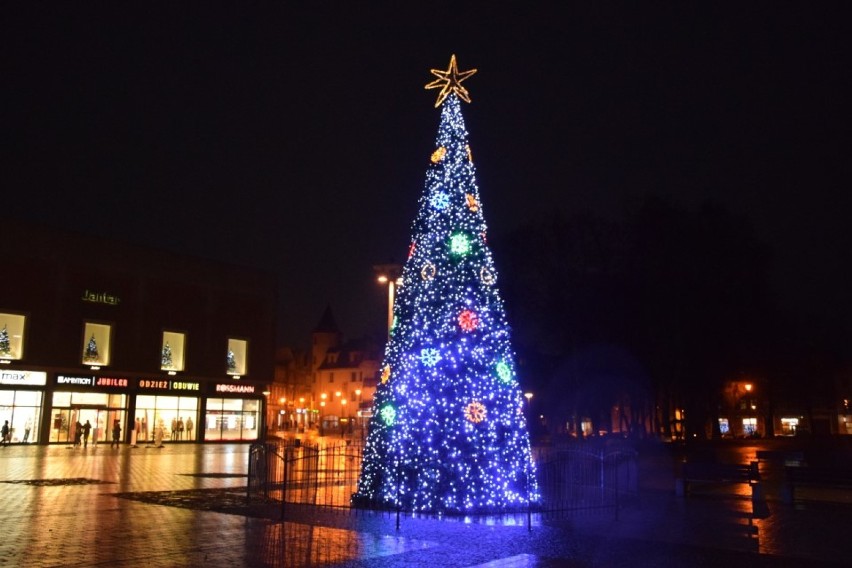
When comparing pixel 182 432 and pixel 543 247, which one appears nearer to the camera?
pixel 543 247

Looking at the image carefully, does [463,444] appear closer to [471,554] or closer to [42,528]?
[471,554]

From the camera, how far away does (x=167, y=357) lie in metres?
47.0

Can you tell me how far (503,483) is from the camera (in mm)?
13570

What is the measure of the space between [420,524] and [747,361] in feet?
93.2

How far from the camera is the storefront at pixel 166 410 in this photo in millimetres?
45344

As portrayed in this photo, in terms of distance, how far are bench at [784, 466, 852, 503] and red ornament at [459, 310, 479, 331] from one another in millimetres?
7312

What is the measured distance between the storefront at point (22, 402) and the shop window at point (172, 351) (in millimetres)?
7170

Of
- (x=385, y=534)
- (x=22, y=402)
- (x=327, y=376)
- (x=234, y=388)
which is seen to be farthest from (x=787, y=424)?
(x=385, y=534)

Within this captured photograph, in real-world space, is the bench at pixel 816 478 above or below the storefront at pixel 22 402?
below

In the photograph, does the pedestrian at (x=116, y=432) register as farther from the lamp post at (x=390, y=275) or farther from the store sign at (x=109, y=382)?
the lamp post at (x=390, y=275)

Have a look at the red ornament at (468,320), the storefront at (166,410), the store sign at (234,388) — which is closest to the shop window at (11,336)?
the storefront at (166,410)

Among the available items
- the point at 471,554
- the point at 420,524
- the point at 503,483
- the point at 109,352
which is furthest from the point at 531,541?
the point at 109,352

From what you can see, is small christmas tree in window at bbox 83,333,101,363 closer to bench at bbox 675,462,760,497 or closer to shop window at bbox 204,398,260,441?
shop window at bbox 204,398,260,441

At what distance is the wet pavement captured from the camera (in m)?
9.34
